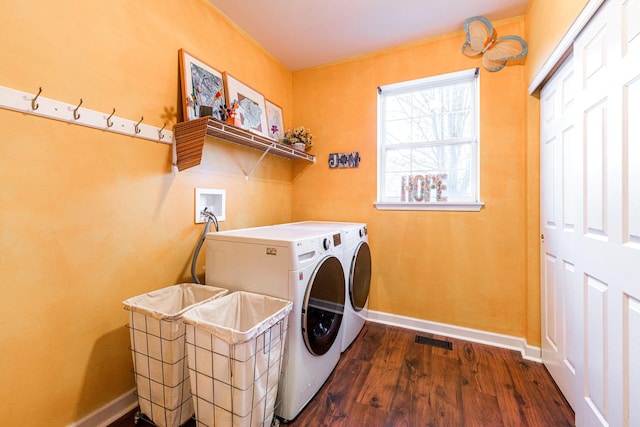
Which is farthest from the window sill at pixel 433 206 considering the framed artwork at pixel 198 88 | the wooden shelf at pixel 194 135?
the framed artwork at pixel 198 88

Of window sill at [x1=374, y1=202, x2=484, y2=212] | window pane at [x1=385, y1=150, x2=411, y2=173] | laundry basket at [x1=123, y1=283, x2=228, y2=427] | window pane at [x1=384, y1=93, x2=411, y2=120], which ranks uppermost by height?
window pane at [x1=384, y1=93, x2=411, y2=120]

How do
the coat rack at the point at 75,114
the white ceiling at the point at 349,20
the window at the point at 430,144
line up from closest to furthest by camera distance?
the coat rack at the point at 75,114, the white ceiling at the point at 349,20, the window at the point at 430,144

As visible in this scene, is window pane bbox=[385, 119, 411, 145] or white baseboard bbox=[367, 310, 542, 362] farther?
window pane bbox=[385, 119, 411, 145]

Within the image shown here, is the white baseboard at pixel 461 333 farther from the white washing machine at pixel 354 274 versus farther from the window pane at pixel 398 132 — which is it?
the window pane at pixel 398 132

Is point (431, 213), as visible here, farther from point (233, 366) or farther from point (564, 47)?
point (233, 366)

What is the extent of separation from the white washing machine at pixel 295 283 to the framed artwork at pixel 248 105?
104cm

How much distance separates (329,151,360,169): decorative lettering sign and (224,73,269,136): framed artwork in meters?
0.69

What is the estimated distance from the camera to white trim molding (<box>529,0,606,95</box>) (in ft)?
3.55

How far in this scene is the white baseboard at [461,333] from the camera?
1.90m

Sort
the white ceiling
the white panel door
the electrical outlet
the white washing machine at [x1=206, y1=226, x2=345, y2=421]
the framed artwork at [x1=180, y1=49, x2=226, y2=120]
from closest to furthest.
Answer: the white panel door, the white washing machine at [x1=206, y1=226, x2=345, y2=421], the framed artwork at [x1=180, y1=49, x2=226, y2=120], the electrical outlet, the white ceiling

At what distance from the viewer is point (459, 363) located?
182 cm

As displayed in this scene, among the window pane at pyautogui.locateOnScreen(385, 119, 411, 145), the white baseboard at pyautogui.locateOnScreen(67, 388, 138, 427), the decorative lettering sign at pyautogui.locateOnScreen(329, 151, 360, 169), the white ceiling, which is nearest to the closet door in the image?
the white ceiling

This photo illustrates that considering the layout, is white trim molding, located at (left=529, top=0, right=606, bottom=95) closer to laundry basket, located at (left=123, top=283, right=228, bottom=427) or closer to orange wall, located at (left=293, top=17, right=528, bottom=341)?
orange wall, located at (left=293, top=17, right=528, bottom=341)

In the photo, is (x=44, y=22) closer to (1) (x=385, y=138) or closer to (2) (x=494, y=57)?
(1) (x=385, y=138)
